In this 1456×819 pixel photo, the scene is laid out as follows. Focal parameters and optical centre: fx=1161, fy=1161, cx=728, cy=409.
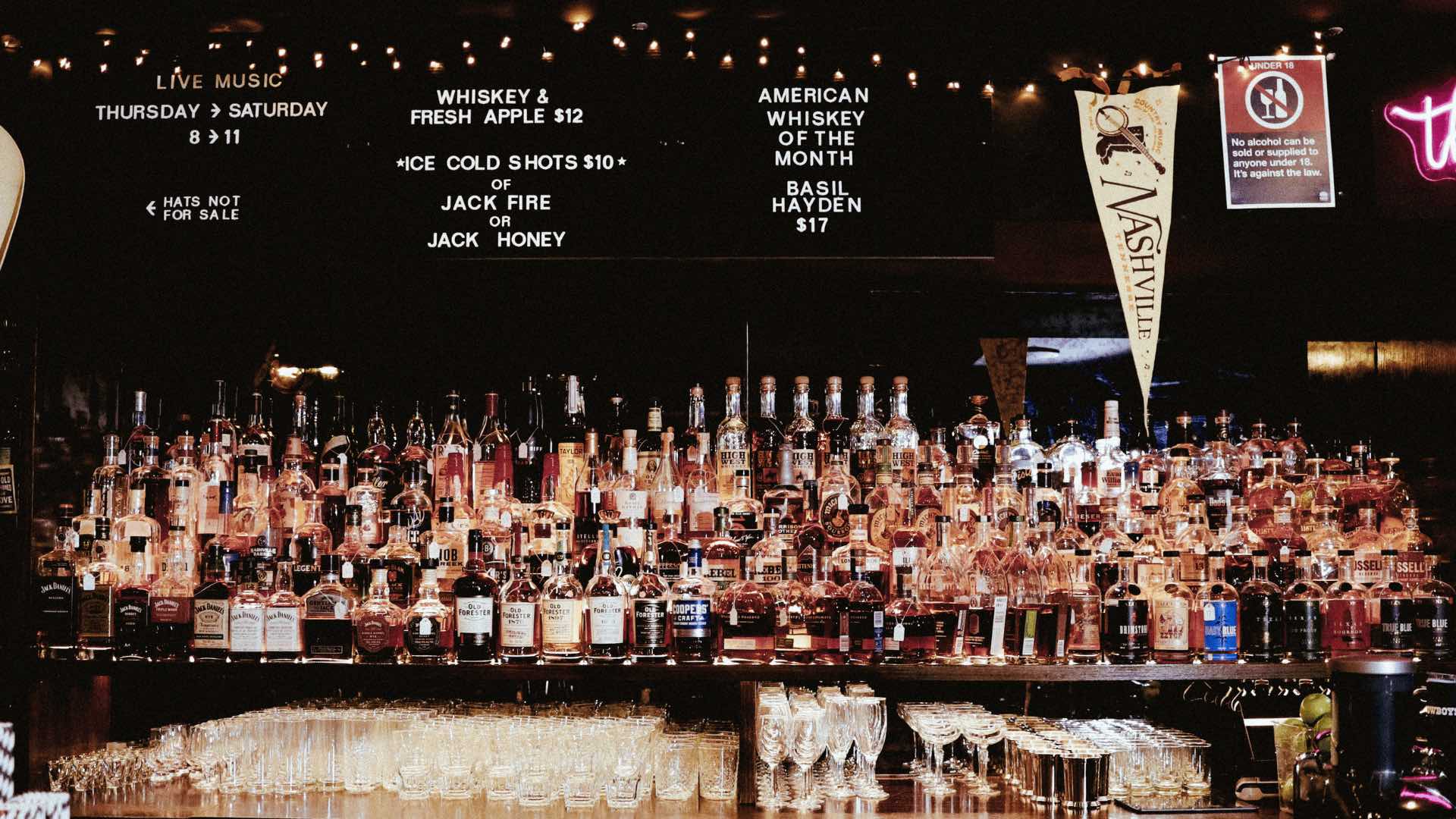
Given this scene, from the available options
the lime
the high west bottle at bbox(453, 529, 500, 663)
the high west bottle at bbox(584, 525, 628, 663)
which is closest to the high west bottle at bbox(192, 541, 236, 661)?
the high west bottle at bbox(453, 529, 500, 663)

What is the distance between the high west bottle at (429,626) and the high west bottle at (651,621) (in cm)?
44

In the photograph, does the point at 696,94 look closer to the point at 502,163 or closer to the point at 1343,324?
the point at 502,163

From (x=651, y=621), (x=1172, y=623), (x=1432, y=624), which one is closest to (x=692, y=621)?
(x=651, y=621)

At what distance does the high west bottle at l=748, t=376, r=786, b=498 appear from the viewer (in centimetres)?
327

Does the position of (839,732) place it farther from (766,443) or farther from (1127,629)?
(766,443)

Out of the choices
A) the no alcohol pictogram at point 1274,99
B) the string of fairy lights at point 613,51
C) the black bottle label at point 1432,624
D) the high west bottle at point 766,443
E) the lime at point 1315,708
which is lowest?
the lime at point 1315,708

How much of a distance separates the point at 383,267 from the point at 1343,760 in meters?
2.31

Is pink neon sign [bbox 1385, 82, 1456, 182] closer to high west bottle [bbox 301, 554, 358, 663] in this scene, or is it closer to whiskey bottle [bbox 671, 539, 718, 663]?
whiskey bottle [bbox 671, 539, 718, 663]

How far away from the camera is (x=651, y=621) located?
2691 mm

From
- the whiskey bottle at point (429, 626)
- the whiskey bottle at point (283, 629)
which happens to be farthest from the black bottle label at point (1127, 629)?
the whiskey bottle at point (283, 629)

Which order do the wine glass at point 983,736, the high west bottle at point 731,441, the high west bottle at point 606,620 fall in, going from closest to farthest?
1. the high west bottle at point 606,620
2. the wine glass at point 983,736
3. the high west bottle at point 731,441

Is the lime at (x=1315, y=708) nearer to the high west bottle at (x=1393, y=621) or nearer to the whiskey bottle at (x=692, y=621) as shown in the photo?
the high west bottle at (x=1393, y=621)

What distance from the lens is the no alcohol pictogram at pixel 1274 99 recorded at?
2.86 m

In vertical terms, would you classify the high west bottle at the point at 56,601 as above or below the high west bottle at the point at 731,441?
below
